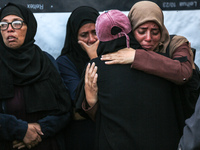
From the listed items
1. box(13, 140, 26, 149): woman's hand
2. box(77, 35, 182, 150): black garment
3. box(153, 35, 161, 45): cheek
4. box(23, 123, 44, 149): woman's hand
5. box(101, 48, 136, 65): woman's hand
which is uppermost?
box(153, 35, 161, 45): cheek

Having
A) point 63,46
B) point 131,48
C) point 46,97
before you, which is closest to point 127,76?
point 131,48

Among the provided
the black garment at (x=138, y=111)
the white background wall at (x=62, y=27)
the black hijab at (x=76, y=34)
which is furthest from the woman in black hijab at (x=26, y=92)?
the black garment at (x=138, y=111)

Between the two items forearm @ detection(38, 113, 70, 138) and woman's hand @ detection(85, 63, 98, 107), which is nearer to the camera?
woman's hand @ detection(85, 63, 98, 107)

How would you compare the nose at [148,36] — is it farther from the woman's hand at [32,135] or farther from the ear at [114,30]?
the woman's hand at [32,135]

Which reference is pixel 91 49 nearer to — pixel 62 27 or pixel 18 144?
pixel 62 27

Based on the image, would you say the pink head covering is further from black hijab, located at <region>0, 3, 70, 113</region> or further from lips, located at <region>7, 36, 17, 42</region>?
lips, located at <region>7, 36, 17, 42</region>

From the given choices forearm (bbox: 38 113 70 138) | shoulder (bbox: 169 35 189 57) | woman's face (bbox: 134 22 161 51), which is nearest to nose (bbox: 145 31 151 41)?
woman's face (bbox: 134 22 161 51)

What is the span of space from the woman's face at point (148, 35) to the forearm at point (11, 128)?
3.47 feet

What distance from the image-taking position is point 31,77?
2301 mm

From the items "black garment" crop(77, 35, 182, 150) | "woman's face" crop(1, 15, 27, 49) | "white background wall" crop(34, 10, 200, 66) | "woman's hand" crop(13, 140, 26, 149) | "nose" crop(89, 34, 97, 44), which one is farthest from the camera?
"white background wall" crop(34, 10, 200, 66)

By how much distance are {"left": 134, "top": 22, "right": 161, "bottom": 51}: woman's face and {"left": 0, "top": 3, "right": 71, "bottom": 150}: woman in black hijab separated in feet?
2.46

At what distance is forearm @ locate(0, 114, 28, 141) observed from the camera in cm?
211

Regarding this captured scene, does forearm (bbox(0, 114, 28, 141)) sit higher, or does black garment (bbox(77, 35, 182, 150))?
black garment (bbox(77, 35, 182, 150))

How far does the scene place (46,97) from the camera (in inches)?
90.5
